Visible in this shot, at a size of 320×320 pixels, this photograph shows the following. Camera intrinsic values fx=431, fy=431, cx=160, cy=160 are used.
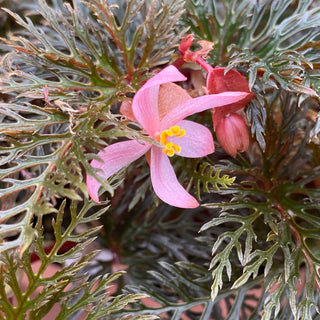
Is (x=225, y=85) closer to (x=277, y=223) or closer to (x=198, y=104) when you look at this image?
(x=198, y=104)

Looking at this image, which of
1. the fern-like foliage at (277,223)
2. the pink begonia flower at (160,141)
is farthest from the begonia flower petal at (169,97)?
the fern-like foliage at (277,223)

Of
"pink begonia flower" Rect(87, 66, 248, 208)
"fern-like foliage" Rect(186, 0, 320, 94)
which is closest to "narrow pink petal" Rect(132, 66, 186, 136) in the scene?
"pink begonia flower" Rect(87, 66, 248, 208)

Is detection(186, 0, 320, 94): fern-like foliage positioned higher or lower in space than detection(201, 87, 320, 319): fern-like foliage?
higher

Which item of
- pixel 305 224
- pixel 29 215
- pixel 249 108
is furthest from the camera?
pixel 305 224

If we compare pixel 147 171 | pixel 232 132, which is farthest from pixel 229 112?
pixel 147 171

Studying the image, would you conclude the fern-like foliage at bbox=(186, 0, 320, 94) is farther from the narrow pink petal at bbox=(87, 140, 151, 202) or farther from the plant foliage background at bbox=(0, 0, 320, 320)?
the narrow pink petal at bbox=(87, 140, 151, 202)

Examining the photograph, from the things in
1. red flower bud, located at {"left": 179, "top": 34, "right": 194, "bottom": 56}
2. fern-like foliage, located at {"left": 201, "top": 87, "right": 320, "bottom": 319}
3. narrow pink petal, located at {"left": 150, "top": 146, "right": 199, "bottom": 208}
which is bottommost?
fern-like foliage, located at {"left": 201, "top": 87, "right": 320, "bottom": 319}

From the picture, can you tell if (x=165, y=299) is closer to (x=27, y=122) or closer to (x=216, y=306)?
(x=216, y=306)

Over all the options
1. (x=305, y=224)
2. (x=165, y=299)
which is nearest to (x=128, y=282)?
(x=165, y=299)
